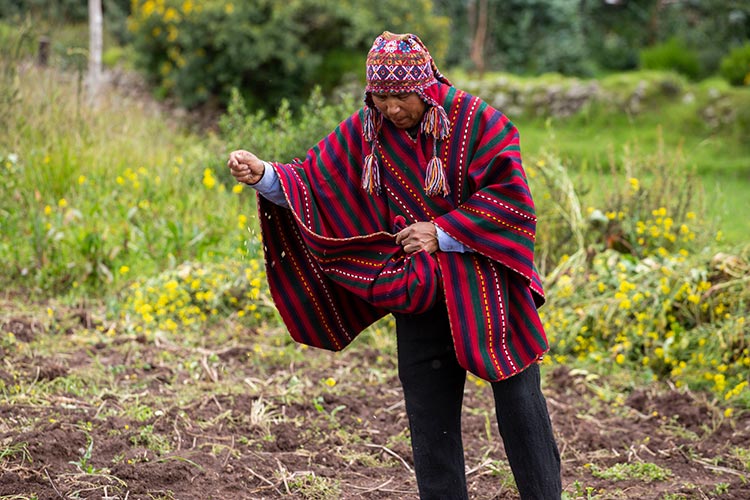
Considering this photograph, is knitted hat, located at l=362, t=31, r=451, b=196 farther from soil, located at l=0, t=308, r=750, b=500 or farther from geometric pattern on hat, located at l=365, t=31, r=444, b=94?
soil, located at l=0, t=308, r=750, b=500

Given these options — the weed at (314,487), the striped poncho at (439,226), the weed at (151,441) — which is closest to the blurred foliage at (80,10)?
the weed at (151,441)

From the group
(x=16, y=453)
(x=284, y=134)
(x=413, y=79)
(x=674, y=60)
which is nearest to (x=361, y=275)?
(x=413, y=79)

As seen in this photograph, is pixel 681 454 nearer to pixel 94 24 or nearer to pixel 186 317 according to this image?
pixel 186 317

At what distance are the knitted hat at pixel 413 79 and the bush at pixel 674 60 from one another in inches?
491

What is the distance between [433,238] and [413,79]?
49 centimetres

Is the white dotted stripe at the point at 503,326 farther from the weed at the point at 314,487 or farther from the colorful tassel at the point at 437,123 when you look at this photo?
the weed at the point at 314,487

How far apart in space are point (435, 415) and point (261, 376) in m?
1.99

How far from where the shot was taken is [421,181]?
9.80ft

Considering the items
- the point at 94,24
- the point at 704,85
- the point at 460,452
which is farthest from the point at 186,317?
the point at 704,85

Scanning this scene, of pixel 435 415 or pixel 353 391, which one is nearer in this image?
pixel 435 415

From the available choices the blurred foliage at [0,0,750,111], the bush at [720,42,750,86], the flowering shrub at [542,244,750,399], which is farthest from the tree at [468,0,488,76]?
the flowering shrub at [542,244,750,399]

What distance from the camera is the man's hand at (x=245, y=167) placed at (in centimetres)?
294

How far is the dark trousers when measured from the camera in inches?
117

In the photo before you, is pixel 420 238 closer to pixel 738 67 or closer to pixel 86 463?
pixel 86 463
